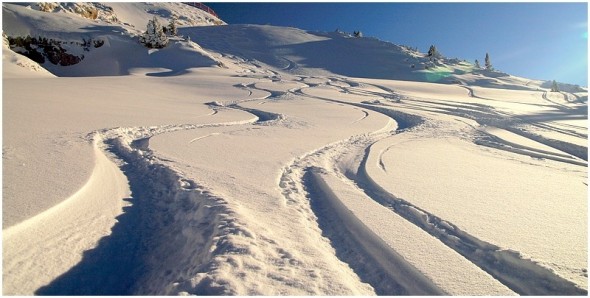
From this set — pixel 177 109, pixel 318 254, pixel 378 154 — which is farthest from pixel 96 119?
pixel 318 254

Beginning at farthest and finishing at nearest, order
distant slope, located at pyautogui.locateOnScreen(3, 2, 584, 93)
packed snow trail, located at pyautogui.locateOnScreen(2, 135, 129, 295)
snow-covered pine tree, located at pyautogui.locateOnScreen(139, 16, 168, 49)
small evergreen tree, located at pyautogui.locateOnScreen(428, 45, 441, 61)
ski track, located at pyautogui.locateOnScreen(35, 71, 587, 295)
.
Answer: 1. small evergreen tree, located at pyautogui.locateOnScreen(428, 45, 441, 61)
2. snow-covered pine tree, located at pyautogui.locateOnScreen(139, 16, 168, 49)
3. distant slope, located at pyautogui.locateOnScreen(3, 2, 584, 93)
4. ski track, located at pyautogui.locateOnScreen(35, 71, 587, 295)
5. packed snow trail, located at pyautogui.locateOnScreen(2, 135, 129, 295)

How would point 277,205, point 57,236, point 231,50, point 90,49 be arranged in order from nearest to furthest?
point 57,236 → point 277,205 → point 90,49 → point 231,50

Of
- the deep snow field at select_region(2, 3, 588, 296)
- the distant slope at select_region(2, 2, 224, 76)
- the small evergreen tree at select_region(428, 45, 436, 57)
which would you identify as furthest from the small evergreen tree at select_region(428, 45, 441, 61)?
the deep snow field at select_region(2, 3, 588, 296)

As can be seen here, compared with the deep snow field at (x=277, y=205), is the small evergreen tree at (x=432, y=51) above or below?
above

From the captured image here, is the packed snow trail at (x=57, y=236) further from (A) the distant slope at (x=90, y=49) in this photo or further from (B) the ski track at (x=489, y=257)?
(A) the distant slope at (x=90, y=49)

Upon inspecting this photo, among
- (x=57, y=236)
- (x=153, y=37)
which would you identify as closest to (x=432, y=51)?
(x=153, y=37)

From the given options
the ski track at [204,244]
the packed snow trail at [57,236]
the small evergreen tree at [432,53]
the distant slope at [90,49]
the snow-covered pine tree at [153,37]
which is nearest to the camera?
the packed snow trail at [57,236]

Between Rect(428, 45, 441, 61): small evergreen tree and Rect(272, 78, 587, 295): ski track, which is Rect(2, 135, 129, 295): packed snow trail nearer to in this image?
Rect(272, 78, 587, 295): ski track

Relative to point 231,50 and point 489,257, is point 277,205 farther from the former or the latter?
point 231,50

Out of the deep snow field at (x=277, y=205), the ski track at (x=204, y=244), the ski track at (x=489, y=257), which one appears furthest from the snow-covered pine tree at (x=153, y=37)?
the ski track at (x=489, y=257)

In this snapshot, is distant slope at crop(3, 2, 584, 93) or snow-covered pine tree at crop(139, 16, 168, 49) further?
snow-covered pine tree at crop(139, 16, 168, 49)

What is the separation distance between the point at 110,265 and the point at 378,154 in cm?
375

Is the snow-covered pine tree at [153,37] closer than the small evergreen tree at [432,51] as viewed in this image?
Yes

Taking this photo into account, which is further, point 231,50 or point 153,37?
point 231,50
